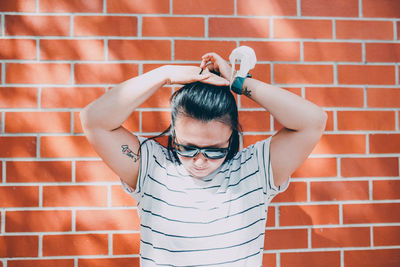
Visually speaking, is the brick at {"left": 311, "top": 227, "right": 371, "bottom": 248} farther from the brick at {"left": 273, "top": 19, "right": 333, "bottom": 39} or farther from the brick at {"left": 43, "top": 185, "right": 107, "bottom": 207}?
the brick at {"left": 43, "top": 185, "right": 107, "bottom": 207}

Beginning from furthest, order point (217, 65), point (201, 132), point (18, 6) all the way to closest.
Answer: point (18, 6)
point (217, 65)
point (201, 132)

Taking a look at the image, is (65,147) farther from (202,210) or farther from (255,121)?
(255,121)

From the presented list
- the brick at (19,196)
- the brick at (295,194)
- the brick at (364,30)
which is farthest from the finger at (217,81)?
the brick at (19,196)

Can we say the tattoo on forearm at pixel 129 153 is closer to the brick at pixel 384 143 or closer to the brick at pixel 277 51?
the brick at pixel 277 51

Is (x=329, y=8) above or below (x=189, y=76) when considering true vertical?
above

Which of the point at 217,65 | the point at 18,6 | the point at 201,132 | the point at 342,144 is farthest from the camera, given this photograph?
the point at 342,144

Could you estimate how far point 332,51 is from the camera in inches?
71.0

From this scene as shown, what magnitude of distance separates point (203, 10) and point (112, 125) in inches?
35.0

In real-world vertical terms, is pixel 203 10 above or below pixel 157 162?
above

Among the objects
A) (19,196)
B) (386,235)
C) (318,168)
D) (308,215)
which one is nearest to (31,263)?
(19,196)

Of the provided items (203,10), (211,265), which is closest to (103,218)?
(211,265)

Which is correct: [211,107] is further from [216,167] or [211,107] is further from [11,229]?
[11,229]

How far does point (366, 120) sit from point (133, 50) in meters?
1.37

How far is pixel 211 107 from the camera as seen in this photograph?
4.00ft
